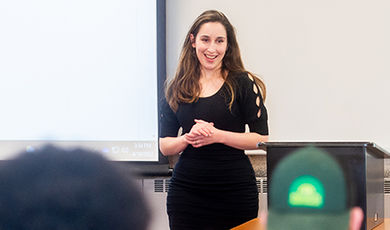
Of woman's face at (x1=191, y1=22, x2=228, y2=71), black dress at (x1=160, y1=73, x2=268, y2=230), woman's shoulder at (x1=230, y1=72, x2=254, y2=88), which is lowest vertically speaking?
black dress at (x1=160, y1=73, x2=268, y2=230)

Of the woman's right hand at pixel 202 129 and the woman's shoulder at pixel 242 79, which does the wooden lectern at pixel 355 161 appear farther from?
the woman's shoulder at pixel 242 79

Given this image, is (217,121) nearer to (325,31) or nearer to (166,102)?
(166,102)

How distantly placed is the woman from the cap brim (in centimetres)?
79

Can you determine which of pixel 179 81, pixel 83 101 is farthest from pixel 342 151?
pixel 83 101

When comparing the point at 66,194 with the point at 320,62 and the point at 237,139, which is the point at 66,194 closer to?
the point at 237,139

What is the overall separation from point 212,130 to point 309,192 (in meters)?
0.85

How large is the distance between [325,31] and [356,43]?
0.61 ft

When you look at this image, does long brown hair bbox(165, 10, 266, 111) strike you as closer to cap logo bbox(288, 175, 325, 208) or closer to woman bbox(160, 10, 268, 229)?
woman bbox(160, 10, 268, 229)

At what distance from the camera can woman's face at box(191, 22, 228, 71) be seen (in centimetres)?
224

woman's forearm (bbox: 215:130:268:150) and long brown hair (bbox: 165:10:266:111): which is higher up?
long brown hair (bbox: 165:10:266:111)

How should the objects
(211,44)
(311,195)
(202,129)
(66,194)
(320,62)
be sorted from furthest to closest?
(320,62) → (211,44) → (202,129) → (311,195) → (66,194)

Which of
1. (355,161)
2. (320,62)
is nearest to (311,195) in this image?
(355,161)

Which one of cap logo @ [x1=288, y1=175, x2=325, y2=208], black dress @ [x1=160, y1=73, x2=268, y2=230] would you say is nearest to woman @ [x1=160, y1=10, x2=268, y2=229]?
black dress @ [x1=160, y1=73, x2=268, y2=230]

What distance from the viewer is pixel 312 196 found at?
1197mm
